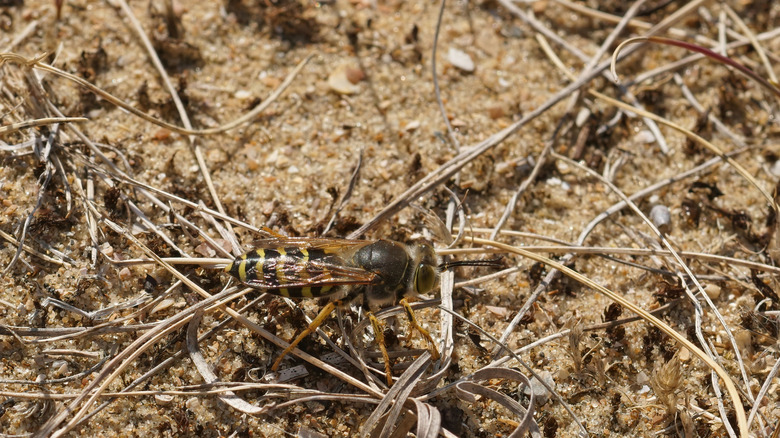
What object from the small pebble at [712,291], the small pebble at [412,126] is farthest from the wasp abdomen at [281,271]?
the small pebble at [712,291]

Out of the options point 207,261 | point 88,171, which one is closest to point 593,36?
point 207,261

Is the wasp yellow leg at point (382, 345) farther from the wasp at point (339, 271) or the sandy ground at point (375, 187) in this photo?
the sandy ground at point (375, 187)

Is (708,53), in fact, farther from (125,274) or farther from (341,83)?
(125,274)

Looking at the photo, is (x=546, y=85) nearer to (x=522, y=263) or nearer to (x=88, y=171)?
(x=522, y=263)

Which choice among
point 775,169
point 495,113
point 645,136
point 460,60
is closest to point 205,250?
point 495,113

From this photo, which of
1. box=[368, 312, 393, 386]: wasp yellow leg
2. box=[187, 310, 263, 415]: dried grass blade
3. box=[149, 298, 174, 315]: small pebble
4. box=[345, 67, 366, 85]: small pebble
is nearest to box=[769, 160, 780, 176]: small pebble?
box=[345, 67, 366, 85]: small pebble

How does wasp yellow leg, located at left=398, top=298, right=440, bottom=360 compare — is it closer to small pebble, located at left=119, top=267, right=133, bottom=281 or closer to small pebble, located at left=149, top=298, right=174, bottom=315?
small pebble, located at left=149, top=298, right=174, bottom=315
